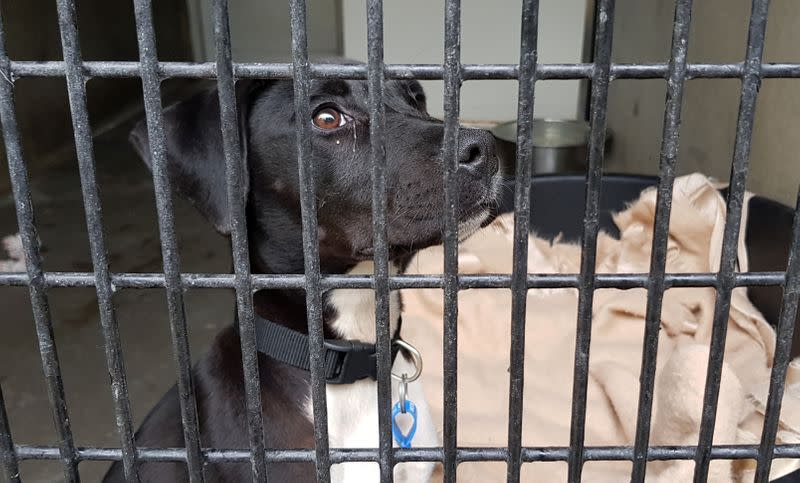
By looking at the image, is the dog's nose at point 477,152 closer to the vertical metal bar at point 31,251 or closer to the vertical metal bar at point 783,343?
the vertical metal bar at point 783,343

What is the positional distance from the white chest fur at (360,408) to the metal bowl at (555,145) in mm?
2516

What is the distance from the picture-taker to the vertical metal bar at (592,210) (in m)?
1.07

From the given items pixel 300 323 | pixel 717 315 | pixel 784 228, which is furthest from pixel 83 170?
pixel 784 228

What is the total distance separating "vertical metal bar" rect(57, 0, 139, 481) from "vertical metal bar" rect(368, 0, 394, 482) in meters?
0.38

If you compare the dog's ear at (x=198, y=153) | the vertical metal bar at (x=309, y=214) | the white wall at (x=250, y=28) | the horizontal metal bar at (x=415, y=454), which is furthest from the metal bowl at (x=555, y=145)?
the white wall at (x=250, y=28)

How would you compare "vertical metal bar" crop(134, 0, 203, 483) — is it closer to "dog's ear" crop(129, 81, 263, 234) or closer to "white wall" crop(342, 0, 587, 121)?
"dog's ear" crop(129, 81, 263, 234)

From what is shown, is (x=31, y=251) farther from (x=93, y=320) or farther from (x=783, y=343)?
(x=93, y=320)

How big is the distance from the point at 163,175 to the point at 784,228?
76.5 inches

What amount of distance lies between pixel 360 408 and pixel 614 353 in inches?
50.0

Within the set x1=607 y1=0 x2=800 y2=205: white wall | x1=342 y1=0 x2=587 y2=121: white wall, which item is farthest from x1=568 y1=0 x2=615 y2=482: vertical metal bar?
x1=342 y1=0 x2=587 y2=121: white wall

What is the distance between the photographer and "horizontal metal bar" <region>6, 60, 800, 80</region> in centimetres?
107

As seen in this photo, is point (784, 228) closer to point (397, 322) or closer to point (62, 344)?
point (397, 322)

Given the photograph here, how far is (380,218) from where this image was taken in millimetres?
1128

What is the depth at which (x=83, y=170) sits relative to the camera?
113cm
